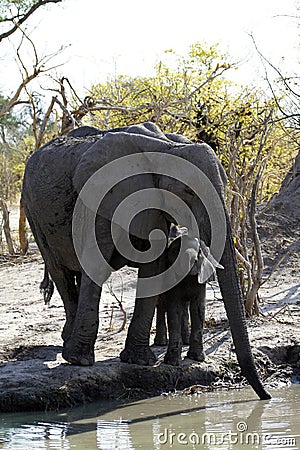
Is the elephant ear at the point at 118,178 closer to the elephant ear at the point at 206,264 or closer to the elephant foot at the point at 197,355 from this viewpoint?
the elephant ear at the point at 206,264

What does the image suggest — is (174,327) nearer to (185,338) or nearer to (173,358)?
(173,358)

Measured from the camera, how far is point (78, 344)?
24.5 ft

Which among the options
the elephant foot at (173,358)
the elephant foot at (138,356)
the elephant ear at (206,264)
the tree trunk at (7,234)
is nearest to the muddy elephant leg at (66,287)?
the elephant foot at (138,356)

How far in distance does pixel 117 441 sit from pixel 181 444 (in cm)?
46

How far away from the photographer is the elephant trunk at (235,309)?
21.6ft

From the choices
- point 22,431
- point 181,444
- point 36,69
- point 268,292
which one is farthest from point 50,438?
point 36,69

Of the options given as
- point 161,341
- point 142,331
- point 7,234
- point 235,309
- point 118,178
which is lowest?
point 161,341

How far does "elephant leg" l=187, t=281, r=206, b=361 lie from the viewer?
7.78 m

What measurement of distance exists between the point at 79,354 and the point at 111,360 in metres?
0.54

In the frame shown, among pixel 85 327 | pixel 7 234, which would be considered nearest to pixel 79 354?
pixel 85 327

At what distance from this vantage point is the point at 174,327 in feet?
25.2

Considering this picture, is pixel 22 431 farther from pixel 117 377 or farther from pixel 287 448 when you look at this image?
pixel 287 448

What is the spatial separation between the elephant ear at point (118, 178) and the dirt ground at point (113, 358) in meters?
1.33

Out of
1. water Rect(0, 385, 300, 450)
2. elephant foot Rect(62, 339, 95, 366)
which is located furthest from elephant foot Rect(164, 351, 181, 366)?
elephant foot Rect(62, 339, 95, 366)
